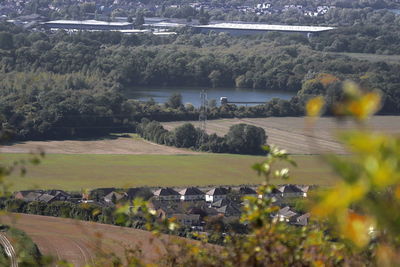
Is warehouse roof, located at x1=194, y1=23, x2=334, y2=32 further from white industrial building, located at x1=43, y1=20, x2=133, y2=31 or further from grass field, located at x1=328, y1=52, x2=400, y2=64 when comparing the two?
grass field, located at x1=328, y1=52, x2=400, y2=64

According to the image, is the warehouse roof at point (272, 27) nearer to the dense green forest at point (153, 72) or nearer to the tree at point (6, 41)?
the dense green forest at point (153, 72)

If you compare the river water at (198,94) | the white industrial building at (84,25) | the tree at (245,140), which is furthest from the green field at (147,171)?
the white industrial building at (84,25)

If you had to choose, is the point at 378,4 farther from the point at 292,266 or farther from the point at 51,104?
the point at 292,266

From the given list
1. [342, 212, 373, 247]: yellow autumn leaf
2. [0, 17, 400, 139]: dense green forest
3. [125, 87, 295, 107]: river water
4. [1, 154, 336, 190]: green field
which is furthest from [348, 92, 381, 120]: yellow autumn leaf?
[125, 87, 295, 107]: river water

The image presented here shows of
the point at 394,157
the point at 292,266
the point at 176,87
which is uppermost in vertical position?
the point at 394,157

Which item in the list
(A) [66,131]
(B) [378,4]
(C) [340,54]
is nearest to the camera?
(A) [66,131]

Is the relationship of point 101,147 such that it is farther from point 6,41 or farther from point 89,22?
point 89,22

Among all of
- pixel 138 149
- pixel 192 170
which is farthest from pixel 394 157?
pixel 138 149

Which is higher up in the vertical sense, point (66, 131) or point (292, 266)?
point (292, 266)
